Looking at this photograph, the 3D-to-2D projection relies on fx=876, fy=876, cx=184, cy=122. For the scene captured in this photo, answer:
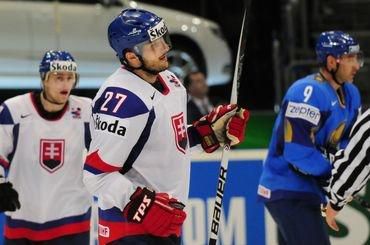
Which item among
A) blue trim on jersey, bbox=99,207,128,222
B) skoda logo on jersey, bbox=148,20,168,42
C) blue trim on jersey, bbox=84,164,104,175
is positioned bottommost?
blue trim on jersey, bbox=99,207,128,222

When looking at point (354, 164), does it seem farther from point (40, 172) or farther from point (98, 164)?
point (40, 172)

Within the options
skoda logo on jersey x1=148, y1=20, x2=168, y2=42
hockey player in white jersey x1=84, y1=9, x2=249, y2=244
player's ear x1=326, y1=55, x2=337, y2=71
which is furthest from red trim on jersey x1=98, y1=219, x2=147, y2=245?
player's ear x1=326, y1=55, x2=337, y2=71

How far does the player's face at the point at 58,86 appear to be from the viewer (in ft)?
13.5

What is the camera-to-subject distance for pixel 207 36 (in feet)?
28.3

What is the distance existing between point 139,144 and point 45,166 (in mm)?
1080

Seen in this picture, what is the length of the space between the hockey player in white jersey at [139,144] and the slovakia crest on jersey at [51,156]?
85 cm

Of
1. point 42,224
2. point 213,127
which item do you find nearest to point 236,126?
point 213,127

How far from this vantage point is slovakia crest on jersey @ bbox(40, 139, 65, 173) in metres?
4.08

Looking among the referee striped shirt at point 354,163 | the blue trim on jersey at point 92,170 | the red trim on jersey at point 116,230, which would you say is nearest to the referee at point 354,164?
the referee striped shirt at point 354,163

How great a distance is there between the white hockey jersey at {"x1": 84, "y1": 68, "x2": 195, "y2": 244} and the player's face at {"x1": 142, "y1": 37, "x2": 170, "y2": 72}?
0.22ft

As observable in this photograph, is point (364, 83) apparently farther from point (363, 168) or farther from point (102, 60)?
point (363, 168)

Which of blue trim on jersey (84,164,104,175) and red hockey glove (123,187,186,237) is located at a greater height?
blue trim on jersey (84,164,104,175)

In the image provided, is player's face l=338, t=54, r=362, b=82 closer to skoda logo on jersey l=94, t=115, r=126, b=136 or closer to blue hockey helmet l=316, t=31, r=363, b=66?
blue hockey helmet l=316, t=31, r=363, b=66

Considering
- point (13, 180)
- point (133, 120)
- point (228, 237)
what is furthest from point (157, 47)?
point (228, 237)
